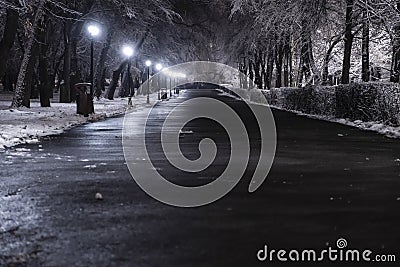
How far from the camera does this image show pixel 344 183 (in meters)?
8.98

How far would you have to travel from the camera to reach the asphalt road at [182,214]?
509cm

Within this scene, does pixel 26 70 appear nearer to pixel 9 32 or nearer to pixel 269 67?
pixel 9 32

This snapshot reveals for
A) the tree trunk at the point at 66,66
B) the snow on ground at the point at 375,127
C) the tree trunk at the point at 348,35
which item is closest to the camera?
the snow on ground at the point at 375,127

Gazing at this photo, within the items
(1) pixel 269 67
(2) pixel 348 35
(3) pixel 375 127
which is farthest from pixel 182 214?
(1) pixel 269 67

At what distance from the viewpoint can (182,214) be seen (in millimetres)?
6688

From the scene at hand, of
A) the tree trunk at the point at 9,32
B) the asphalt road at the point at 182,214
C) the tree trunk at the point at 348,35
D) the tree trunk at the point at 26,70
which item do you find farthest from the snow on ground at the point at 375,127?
the tree trunk at the point at 9,32

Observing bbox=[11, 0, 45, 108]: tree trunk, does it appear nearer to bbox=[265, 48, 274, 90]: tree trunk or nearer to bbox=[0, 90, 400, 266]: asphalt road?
bbox=[0, 90, 400, 266]: asphalt road

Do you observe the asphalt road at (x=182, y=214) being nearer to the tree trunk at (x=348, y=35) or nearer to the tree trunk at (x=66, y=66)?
the tree trunk at (x=348, y=35)

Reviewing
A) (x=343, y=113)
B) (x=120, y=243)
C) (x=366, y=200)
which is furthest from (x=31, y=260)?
(x=343, y=113)

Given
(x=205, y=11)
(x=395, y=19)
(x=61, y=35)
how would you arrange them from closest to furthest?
(x=395, y=19) < (x=205, y=11) < (x=61, y=35)

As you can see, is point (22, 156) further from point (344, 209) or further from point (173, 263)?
point (173, 263)

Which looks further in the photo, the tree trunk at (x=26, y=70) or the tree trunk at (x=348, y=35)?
the tree trunk at (x=348, y=35)

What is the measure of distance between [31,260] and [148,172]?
5228mm

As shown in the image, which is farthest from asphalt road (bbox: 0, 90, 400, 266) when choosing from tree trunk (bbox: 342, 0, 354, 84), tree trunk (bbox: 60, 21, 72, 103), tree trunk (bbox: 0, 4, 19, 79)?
tree trunk (bbox: 60, 21, 72, 103)
